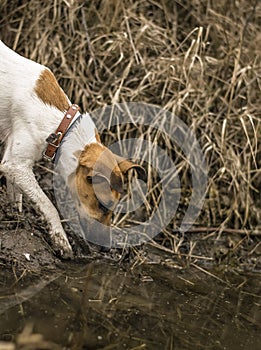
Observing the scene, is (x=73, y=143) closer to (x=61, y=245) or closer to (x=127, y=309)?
(x=61, y=245)

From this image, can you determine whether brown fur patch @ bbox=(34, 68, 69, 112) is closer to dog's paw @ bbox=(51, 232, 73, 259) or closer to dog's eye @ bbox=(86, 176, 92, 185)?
dog's eye @ bbox=(86, 176, 92, 185)

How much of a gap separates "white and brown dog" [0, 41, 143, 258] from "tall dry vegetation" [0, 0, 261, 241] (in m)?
1.36

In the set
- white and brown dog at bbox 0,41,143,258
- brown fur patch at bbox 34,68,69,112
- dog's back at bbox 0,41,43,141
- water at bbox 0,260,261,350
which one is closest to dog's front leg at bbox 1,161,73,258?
white and brown dog at bbox 0,41,143,258

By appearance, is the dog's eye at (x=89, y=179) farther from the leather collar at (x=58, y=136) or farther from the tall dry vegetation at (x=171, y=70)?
the tall dry vegetation at (x=171, y=70)

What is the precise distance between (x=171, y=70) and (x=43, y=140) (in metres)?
2.04

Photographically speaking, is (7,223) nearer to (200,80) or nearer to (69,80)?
(69,80)

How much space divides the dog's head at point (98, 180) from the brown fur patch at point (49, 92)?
0.34 m

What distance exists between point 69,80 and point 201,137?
1.29m

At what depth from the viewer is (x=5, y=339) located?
267 cm

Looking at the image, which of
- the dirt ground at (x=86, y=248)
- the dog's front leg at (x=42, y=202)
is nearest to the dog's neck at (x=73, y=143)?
the dog's front leg at (x=42, y=202)

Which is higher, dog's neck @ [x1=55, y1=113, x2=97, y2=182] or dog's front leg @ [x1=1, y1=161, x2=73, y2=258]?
dog's neck @ [x1=55, y1=113, x2=97, y2=182]

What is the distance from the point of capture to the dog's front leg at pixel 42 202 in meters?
A: 4.07

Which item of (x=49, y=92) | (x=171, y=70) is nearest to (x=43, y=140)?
(x=49, y=92)

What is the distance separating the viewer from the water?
289 cm
